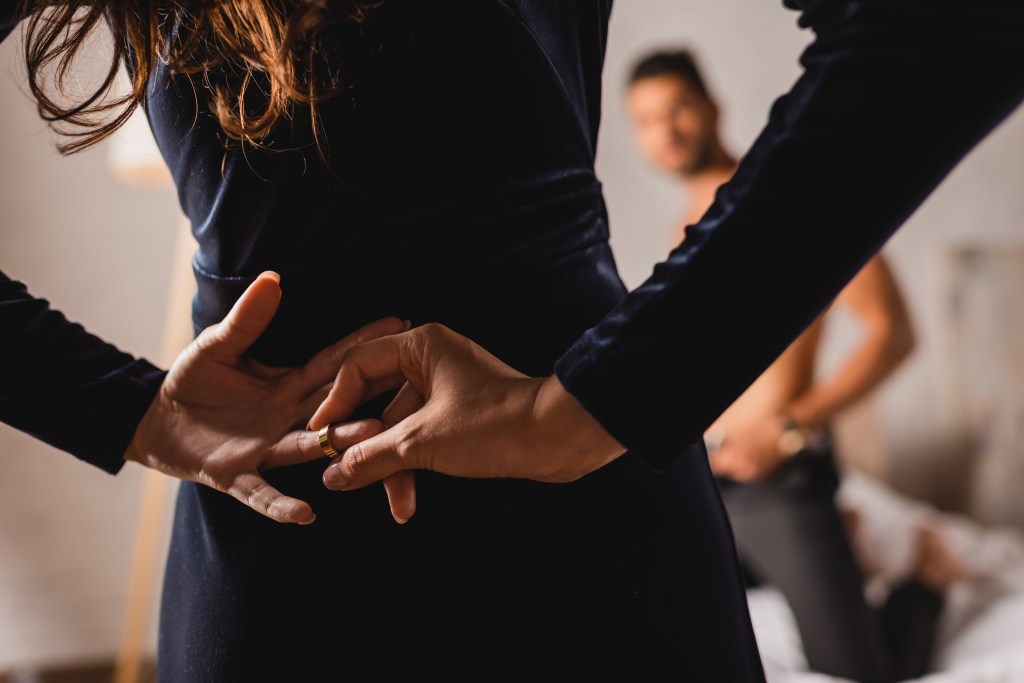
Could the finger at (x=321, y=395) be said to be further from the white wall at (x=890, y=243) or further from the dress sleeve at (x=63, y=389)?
the white wall at (x=890, y=243)

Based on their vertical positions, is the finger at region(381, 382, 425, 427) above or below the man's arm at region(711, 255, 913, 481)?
above

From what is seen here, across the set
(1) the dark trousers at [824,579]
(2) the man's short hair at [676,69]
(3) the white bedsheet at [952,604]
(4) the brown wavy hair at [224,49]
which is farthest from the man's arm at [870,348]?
(4) the brown wavy hair at [224,49]

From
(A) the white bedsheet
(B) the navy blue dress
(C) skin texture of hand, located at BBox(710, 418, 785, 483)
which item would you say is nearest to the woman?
(B) the navy blue dress

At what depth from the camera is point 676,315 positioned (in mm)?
417

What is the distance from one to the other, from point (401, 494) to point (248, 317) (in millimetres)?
136

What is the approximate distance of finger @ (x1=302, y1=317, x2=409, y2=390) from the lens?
1.63 ft

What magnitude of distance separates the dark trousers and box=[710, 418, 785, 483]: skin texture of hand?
0.02 metres

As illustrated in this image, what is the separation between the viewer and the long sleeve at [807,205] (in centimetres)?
37

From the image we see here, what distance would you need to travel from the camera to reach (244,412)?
55cm

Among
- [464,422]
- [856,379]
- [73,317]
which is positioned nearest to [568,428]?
[464,422]

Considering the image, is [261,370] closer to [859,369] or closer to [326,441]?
[326,441]

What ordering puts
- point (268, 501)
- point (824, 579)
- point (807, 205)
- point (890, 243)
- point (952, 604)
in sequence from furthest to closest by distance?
point (890, 243) → point (952, 604) → point (824, 579) → point (268, 501) → point (807, 205)

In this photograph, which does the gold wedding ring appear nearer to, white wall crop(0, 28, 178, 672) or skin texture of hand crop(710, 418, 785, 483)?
skin texture of hand crop(710, 418, 785, 483)

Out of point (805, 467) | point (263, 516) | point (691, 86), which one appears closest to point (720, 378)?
point (263, 516)
